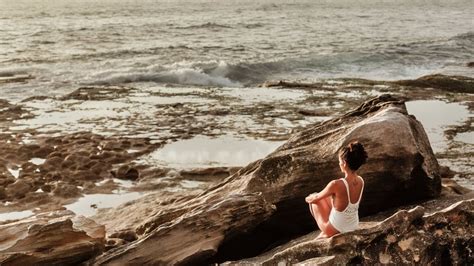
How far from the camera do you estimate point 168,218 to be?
28.4 ft

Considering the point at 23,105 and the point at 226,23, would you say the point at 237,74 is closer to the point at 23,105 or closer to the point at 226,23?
the point at 23,105

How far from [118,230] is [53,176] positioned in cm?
395

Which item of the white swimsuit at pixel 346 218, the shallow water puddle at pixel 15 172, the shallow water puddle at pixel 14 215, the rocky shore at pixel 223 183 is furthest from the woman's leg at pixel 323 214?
the shallow water puddle at pixel 15 172

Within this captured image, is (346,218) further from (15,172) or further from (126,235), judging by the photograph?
(15,172)

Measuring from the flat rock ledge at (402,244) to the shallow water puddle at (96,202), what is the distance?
559cm

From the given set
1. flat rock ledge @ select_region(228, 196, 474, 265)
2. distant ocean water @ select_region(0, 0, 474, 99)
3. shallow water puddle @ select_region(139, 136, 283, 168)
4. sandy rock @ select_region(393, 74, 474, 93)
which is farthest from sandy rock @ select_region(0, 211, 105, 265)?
sandy rock @ select_region(393, 74, 474, 93)

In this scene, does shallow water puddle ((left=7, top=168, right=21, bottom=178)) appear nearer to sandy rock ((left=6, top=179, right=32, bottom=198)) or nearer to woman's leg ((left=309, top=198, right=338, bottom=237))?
sandy rock ((left=6, top=179, right=32, bottom=198))

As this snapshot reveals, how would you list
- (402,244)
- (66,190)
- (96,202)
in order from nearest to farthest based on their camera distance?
(402,244) → (96,202) → (66,190)

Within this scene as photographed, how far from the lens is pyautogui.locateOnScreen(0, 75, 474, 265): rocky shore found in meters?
6.70

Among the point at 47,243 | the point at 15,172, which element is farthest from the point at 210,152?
the point at 47,243

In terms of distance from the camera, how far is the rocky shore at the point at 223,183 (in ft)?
22.0

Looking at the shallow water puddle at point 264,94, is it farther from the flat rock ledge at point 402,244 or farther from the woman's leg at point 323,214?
the flat rock ledge at point 402,244

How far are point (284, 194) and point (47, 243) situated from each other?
3.50 m

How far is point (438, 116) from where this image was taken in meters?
17.5
